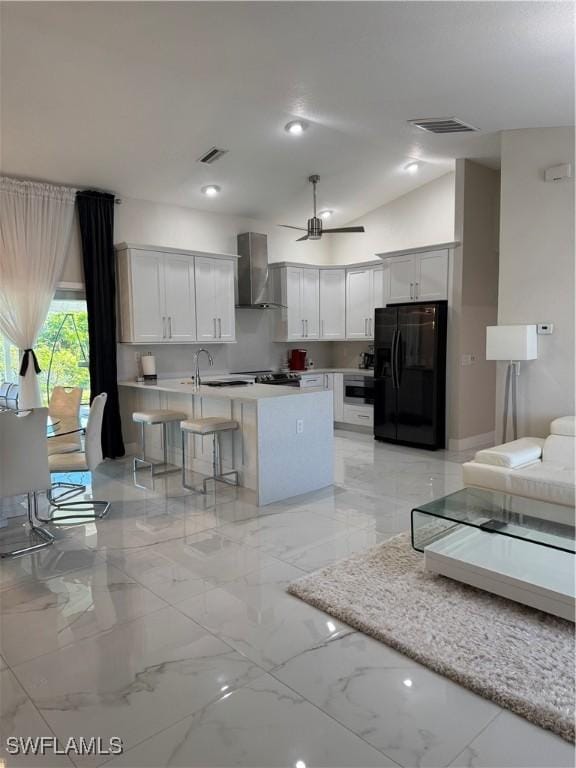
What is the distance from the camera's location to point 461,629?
2.30 m

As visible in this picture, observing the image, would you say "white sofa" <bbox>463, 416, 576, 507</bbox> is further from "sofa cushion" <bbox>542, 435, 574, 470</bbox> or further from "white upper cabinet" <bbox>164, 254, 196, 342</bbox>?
"white upper cabinet" <bbox>164, 254, 196, 342</bbox>

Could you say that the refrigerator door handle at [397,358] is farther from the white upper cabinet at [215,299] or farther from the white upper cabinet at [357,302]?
the white upper cabinet at [215,299]

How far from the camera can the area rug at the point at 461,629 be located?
189 cm

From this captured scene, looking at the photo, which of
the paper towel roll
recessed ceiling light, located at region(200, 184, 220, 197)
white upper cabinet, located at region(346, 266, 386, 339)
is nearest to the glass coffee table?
the paper towel roll

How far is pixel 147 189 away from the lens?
228 inches

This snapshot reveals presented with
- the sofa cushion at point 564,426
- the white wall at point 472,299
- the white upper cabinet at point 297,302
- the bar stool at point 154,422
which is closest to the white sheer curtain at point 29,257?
the bar stool at point 154,422

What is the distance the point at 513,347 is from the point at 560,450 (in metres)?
1.04

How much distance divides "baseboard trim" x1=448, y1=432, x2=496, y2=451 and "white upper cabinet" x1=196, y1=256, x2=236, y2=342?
3.08m

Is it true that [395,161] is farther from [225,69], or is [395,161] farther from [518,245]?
[225,69]

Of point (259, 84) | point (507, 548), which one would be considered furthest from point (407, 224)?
point (507, 548)

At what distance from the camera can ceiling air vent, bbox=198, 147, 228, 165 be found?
5.11m

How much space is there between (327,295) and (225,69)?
419cm

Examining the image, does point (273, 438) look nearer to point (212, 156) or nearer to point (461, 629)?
point (461, 629)

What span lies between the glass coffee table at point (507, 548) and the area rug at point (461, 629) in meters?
0.10
